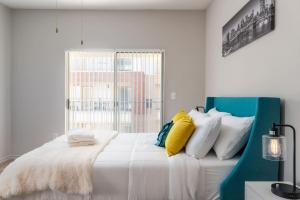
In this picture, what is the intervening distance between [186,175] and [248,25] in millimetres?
1624

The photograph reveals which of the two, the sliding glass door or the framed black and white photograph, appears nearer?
the framed black and white photograph

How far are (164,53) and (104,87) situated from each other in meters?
1.29

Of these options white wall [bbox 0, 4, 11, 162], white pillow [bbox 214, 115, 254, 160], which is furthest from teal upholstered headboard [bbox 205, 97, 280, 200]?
white wall [bbox 0, 4, 11, 162]

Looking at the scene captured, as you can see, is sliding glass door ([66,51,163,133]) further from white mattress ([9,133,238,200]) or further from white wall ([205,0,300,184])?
white mattress ([9,133,238,200])

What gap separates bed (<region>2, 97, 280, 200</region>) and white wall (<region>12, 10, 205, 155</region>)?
237 cm

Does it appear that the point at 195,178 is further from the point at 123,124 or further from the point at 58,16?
the point at 58,16

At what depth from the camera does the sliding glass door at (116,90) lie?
4.16m

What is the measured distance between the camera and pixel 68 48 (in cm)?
408

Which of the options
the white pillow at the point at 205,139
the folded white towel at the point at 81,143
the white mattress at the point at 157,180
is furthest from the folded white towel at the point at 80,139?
the white pillow at the point at 205,139

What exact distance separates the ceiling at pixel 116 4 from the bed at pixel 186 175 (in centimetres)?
264

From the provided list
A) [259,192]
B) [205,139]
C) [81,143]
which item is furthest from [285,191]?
[81,143]

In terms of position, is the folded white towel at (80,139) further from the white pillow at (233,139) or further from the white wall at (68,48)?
the white wall at (68,48)

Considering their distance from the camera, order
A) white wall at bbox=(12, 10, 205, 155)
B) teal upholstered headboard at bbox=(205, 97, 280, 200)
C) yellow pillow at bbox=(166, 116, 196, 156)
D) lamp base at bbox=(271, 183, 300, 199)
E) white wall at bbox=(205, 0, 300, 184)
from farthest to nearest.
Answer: white wall at bbox=(12, 10, 205, 155) → yellow pillow at bbox=(166, 116, 196, 156) → teal upholstered headboard at bbox=(205, 97, 280, 200) → white wall at bbox=(205, 0, 300, 184) → lamp base at bbox=(271, 183, 300, 199)

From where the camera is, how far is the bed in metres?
1.69
